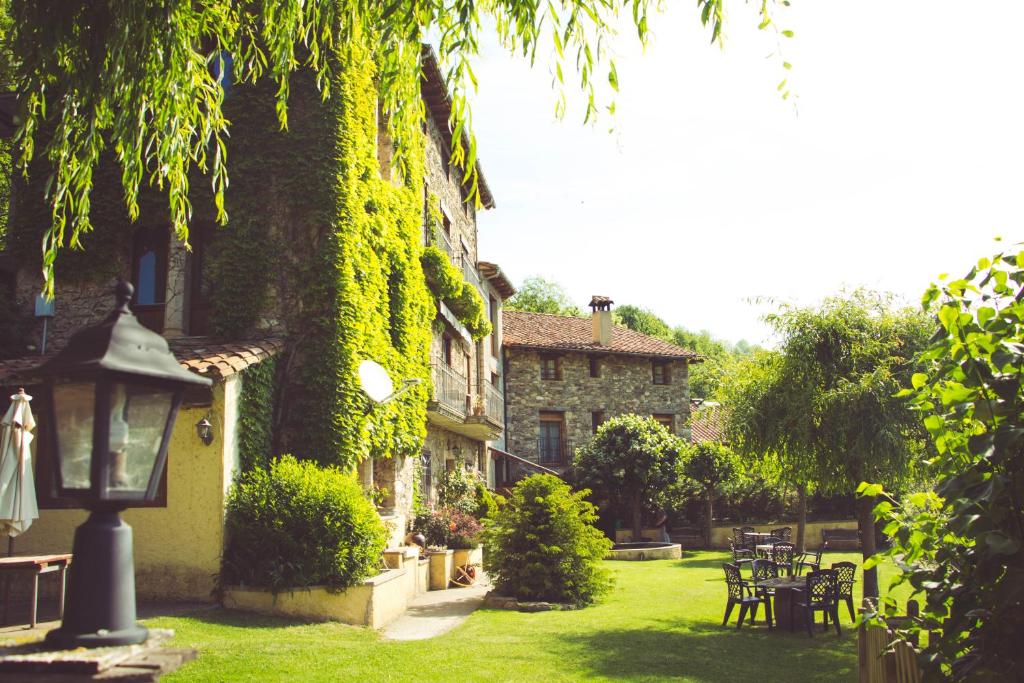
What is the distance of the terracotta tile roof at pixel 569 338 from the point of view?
3019cm

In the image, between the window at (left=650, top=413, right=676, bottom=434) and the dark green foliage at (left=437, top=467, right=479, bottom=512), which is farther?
the window at (left=650, top=413, right=676, bottom=434)

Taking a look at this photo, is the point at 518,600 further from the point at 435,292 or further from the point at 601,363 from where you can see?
the point at 601,363

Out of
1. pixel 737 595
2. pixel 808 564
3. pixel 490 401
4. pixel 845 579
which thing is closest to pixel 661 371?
pixel 490 401

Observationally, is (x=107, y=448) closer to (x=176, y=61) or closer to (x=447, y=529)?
(x=176, y=61)

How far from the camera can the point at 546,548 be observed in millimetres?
12039

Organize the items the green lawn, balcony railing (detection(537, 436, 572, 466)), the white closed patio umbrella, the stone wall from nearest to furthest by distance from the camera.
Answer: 1. the green lawn
2. the white closed patio umbrella
3. the stone wall
4. balcony railing (detection(537, 436, 572, 466))

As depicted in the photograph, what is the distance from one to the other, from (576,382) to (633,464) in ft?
23.1

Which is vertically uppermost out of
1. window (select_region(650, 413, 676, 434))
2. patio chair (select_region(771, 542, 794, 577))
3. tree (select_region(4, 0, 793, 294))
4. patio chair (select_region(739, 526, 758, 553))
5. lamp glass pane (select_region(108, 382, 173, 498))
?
tree (select_region(4, 0, 793, 294))

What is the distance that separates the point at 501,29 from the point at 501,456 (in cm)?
2457

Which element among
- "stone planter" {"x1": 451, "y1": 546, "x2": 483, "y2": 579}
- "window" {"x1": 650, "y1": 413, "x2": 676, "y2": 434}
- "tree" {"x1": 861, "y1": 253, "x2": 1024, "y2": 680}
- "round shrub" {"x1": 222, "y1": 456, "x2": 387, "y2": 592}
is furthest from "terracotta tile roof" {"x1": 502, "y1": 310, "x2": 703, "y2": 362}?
"tree" {"x1": 861, "y1": 253, "x2": 1024, "y2": 680}

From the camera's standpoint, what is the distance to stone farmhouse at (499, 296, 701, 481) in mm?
29750

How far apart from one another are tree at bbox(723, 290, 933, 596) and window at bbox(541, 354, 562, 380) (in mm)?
18889

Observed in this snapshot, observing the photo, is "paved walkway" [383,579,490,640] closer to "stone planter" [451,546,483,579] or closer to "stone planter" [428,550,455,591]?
"stone planter" [428,550,455,591]

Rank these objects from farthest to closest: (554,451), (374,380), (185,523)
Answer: (554,451) < (374,380) < (185,523)
